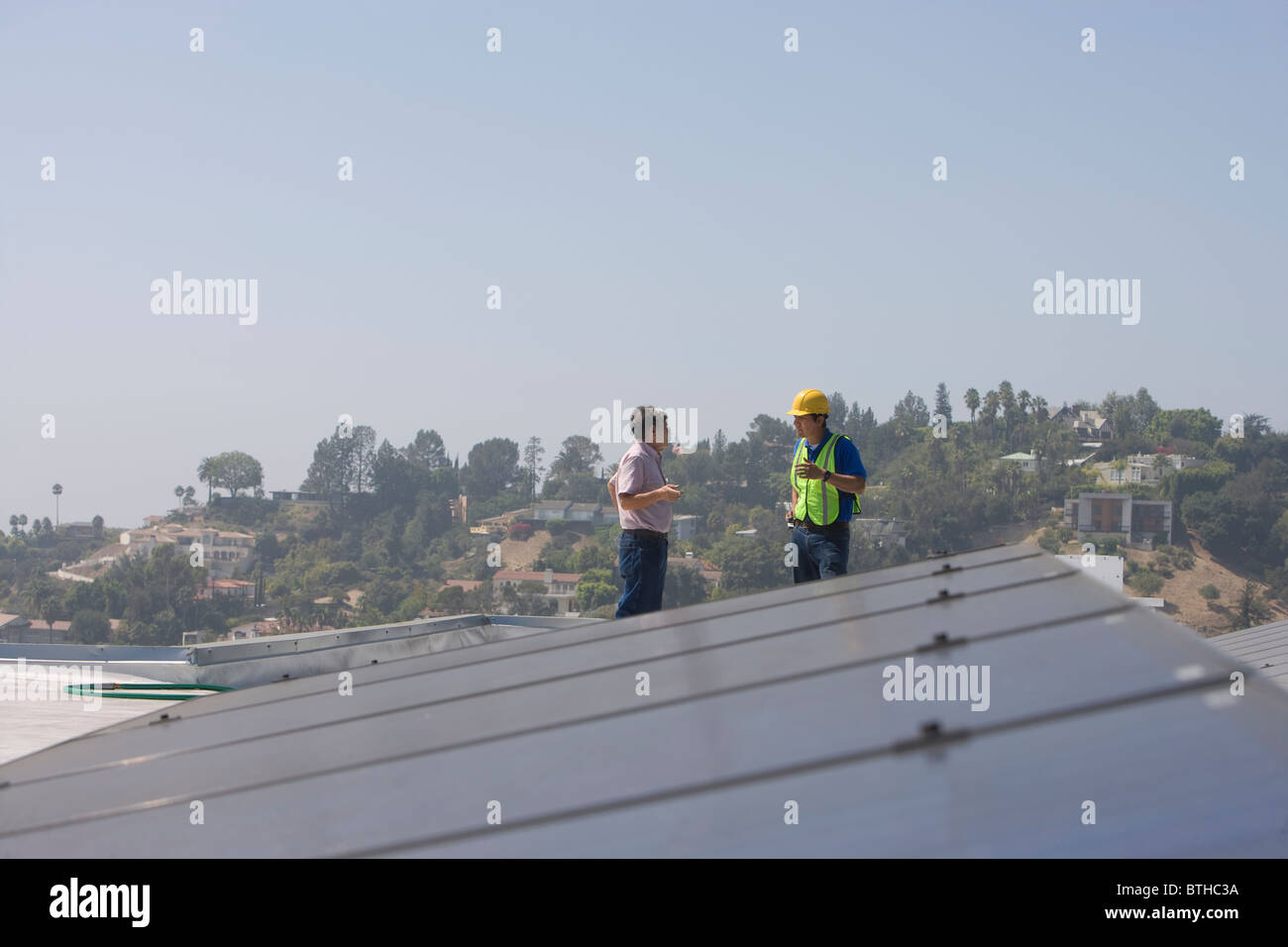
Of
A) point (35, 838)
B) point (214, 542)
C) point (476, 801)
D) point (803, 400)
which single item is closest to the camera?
Result: point (476, 801)

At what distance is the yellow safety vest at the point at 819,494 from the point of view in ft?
23.5

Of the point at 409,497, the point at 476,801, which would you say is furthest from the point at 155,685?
the point at 409,497

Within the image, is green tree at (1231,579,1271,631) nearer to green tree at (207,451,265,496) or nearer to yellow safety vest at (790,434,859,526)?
yellow safety vest at (790,434,859,526)

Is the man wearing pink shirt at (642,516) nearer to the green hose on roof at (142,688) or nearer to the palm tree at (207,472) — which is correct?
the green hose on roof at (142,688)

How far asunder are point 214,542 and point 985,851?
9759 centimetres

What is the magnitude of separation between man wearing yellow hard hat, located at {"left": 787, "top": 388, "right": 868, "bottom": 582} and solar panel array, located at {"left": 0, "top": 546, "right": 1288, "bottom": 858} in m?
3.14

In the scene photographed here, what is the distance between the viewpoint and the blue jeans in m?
6.96

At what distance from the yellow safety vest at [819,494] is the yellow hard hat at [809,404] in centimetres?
22

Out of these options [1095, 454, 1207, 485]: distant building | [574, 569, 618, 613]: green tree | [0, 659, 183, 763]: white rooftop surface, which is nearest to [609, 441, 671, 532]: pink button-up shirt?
[0, 659, 183, 763]: white rooftop surface

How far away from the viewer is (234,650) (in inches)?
391

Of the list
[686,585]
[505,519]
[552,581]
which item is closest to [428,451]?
[505,519]

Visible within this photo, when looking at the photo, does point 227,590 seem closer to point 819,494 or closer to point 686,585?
point 686,585
